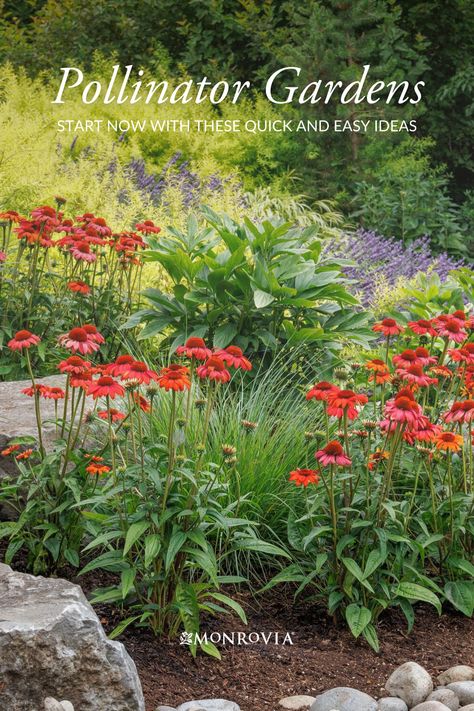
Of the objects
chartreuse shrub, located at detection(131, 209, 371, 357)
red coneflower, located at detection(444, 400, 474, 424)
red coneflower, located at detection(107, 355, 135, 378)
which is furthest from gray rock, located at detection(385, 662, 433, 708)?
chartreuse shrub, located at detection(131, 209, 371, 357)

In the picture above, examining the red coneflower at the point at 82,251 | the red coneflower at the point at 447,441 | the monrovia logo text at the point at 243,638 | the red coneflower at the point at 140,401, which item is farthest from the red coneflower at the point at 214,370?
the red coneflower at the point at 82,251

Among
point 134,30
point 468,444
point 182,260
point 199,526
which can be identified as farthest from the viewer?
point 134,30

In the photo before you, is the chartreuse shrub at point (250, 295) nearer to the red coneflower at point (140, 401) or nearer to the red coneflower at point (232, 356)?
the red coneflower at point (140, 401)

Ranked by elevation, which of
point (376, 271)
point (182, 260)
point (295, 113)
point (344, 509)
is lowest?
point (344, 509)

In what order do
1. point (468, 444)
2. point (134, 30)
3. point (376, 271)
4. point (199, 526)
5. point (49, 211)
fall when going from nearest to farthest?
point (199, 526) < point (468, 444) < point (49, 211) < point (376, 271) < point (134, 30)

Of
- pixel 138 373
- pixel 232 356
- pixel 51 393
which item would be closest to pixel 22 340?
pixel 51 393

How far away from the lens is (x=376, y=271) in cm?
696

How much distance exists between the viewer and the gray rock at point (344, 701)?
2.64 m

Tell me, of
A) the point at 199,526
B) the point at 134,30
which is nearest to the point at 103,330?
the point at 199,526

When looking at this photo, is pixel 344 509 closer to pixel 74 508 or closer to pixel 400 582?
pixel 400 582

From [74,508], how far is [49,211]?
1683 millimetres

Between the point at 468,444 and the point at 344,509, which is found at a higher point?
the point at 468,444

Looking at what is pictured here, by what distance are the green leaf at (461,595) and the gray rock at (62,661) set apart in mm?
1199

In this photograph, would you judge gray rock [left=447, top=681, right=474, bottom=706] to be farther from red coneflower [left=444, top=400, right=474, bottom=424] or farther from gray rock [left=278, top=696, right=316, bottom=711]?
red coneflower [left=444, top=400, right=474, bottom=424]
